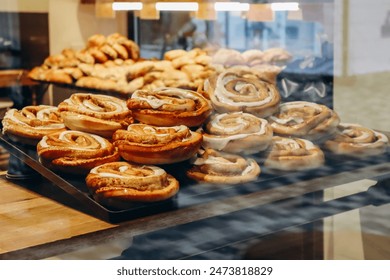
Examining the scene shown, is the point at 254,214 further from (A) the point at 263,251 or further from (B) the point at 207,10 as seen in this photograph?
(B) the point at 207,10

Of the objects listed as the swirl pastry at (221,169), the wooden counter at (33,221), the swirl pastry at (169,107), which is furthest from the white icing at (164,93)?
the wooden counter at (33,221)

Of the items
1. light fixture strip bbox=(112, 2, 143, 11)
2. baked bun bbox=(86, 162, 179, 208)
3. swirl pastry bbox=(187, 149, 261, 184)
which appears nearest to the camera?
baked bun bbox=(86, 162, 179, 208)

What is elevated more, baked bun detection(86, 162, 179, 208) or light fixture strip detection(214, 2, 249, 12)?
light fixture strip detection(214, 2, 249, 12)

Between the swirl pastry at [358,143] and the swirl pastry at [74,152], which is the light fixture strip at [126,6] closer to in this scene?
the swirl pastry at [74,152]

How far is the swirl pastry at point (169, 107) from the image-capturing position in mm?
946

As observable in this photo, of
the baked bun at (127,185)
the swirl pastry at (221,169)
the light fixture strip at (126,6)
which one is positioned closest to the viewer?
the baked bun at (127,185)

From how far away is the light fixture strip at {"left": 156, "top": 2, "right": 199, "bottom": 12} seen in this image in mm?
988

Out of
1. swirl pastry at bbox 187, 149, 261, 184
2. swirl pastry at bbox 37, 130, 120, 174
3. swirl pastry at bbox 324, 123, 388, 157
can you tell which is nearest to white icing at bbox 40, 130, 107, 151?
swirl pastry at bbox 37, 130, 120, 174

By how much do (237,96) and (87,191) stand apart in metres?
0.33

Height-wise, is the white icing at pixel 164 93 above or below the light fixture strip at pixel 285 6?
below

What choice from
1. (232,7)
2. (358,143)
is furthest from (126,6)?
(358,143)

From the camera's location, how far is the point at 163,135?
889 millimetres

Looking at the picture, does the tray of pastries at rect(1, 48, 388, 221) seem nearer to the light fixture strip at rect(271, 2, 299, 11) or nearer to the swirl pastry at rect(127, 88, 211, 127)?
the swirl pastry at rect(127, 88, 211, 127)

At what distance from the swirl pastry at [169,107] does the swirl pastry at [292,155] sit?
124mm
